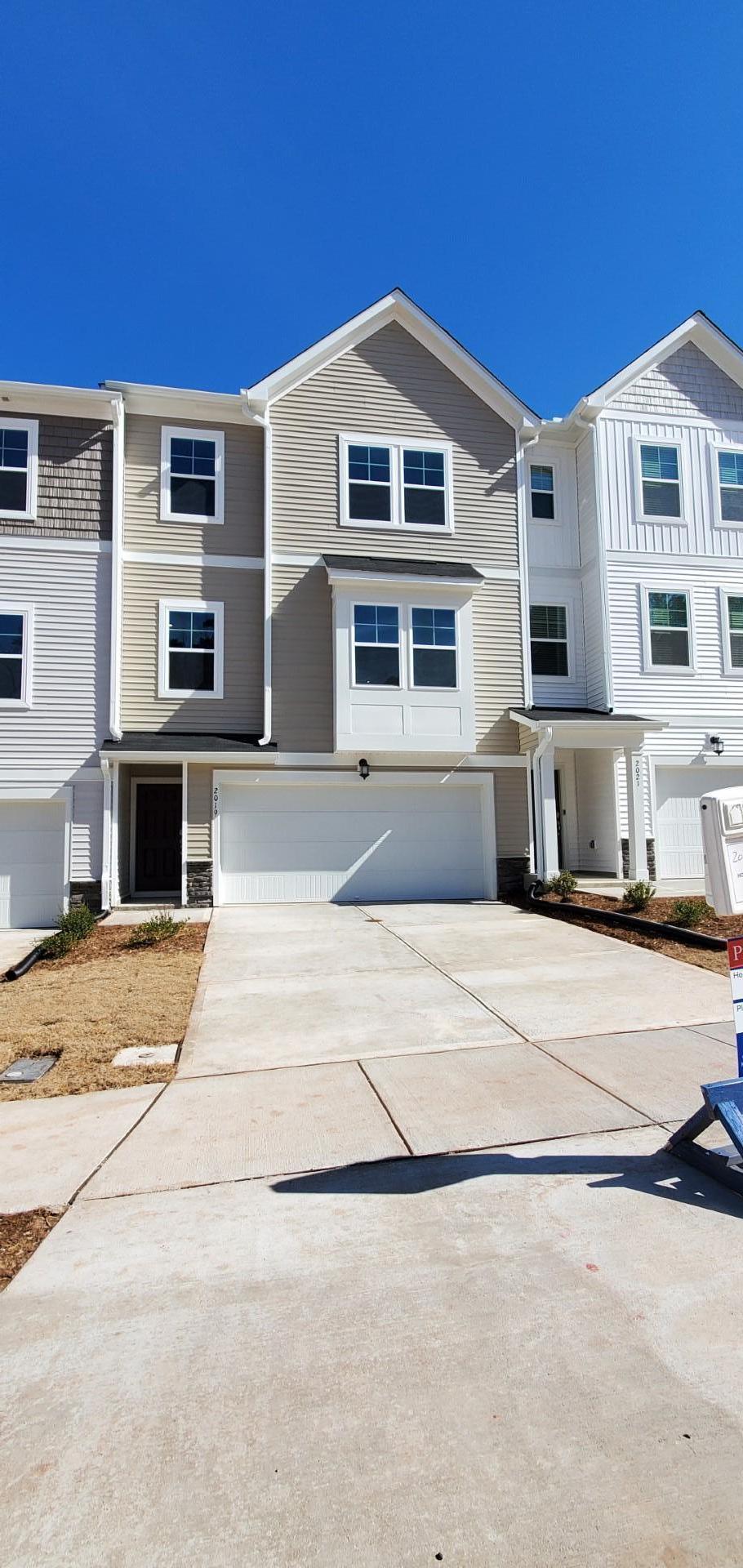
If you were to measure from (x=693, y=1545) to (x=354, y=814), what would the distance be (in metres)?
11.5

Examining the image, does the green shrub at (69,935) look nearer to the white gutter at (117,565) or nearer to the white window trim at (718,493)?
the white gutter at (117,565)

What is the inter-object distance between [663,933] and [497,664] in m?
6.40

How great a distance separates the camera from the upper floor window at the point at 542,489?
49.9 feet

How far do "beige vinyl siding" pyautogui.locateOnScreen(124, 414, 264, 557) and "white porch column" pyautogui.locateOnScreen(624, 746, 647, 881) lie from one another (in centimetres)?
763

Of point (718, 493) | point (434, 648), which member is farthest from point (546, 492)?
point (434, 648)

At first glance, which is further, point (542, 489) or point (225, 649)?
point (542, 489)

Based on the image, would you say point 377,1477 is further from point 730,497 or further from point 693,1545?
point 730,497

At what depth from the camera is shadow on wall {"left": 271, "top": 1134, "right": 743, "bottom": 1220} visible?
10.4 feet

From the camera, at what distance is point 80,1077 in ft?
15.7

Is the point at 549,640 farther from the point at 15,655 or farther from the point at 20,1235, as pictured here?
the point at 20,1235

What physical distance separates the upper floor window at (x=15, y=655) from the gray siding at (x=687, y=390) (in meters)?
11.9

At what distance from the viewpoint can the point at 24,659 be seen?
12062 mm

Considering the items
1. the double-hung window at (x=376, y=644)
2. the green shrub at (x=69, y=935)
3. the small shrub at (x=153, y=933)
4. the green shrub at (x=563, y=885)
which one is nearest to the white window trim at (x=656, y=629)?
the green shrub at (x=563, y=885)

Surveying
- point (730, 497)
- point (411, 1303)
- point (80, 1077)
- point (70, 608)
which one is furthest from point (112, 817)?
point (730, 497)
